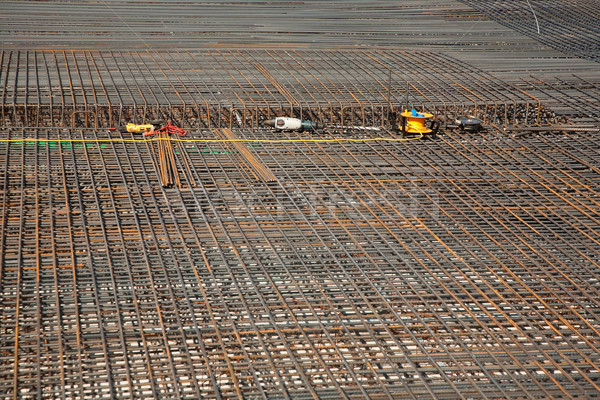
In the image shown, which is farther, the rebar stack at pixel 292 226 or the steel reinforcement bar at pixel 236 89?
the steel reinforcement bar at pixel 236 89

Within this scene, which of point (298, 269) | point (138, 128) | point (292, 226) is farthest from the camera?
point (138, 128)

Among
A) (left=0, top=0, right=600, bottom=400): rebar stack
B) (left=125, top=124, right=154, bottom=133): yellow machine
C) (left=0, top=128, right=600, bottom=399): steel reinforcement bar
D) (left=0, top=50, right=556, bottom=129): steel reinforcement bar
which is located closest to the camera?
(left=0, top=128, right=600, bottom=399): steel reinforcement bar

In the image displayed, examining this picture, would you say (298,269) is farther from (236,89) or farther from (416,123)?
(236,89)

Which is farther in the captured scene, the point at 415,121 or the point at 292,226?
the point at 415,121

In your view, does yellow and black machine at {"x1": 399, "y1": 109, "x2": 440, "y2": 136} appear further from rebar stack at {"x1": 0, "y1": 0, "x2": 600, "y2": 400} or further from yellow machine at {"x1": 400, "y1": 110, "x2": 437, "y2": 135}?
rebar stack at {"x1": 0, "y1": 0, "x2": 600, "y2": 400}

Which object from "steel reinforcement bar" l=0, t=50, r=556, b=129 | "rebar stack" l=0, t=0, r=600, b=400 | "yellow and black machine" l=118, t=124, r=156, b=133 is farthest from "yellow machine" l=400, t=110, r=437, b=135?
"yellow and black machine" l=118, t=124, r=156, b=133

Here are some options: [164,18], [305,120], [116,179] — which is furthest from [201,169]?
[164,18]

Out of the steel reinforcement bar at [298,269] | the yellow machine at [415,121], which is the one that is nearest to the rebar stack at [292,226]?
the steel reinforcement bar at [298,269]

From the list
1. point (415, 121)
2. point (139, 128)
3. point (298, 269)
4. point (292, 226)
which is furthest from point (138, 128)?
point (298, 269)

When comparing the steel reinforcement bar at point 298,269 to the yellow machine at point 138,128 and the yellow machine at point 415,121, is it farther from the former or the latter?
the yellow machine at point 415,121
